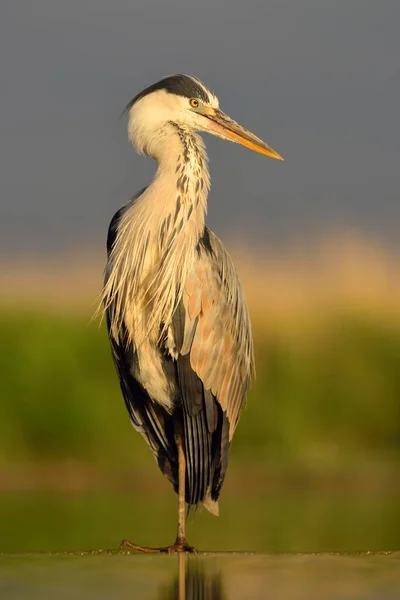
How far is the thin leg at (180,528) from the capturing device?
7.83 meters

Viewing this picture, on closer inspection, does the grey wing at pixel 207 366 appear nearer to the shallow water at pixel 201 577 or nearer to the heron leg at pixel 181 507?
the heron leg at pixel 181 507

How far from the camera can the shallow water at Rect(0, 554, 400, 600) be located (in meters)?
6.36

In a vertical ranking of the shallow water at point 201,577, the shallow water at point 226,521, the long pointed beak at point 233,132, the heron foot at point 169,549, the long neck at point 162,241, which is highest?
the long pointed beak at point 233,132

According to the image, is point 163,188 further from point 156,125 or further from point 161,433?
point 161,433

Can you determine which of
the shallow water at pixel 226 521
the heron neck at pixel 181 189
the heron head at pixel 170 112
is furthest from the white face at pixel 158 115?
the shallow water at pixel 226 521

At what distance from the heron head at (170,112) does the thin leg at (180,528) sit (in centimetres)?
181

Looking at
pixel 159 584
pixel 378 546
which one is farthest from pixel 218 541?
pixel 159 584

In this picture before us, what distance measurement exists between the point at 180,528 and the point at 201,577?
1075 mm

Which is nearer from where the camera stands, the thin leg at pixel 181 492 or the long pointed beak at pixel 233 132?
the thin leg at pixel 181 492

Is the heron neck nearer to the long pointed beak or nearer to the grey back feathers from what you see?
the grey back feathers

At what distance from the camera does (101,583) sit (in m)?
6.61

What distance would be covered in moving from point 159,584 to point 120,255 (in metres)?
2.30

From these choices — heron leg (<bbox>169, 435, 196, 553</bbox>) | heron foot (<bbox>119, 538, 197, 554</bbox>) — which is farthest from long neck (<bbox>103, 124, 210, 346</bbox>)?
heron foot (<bbox>119, 538, 197, 554</bbox>)

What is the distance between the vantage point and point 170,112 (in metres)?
8.21
